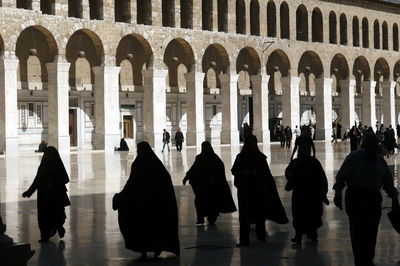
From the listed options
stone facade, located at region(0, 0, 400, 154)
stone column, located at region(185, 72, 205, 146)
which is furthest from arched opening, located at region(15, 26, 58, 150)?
stone column, located at region(185, 72, 205, 146)

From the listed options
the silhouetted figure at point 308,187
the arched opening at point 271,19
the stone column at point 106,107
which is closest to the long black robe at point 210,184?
the silhouetted figure at point 308,187

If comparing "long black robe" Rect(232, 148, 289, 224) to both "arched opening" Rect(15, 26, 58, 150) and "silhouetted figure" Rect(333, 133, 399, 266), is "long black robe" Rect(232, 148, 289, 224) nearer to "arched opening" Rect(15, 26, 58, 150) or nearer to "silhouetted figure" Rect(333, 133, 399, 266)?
"silhouetted figure" Rect(333, 133, 399, 266)

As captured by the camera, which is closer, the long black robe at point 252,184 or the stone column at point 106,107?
the long black robe at point 252,184

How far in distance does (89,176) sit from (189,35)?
74.5 ft

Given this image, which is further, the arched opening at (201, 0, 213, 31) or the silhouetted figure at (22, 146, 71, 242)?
the arched opening at (201, 0, 213, 31)

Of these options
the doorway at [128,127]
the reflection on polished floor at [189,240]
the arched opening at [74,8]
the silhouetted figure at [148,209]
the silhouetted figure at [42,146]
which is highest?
the arched opening at [74,8]

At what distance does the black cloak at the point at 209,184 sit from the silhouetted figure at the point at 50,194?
2.16 meters

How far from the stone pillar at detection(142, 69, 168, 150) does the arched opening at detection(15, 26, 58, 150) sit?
4.94 metres

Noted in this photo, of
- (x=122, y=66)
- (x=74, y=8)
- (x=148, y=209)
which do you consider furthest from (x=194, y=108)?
(x=148, y=209)

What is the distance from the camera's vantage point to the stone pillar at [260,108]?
159 ft

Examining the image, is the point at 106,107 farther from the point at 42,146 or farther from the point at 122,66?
the point at 122,66

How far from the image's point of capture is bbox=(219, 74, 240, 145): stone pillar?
46.6 m

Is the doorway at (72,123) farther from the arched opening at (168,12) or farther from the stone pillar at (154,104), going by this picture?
the arched opening at (168,12)

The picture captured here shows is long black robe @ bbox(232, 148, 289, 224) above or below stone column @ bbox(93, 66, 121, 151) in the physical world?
below
